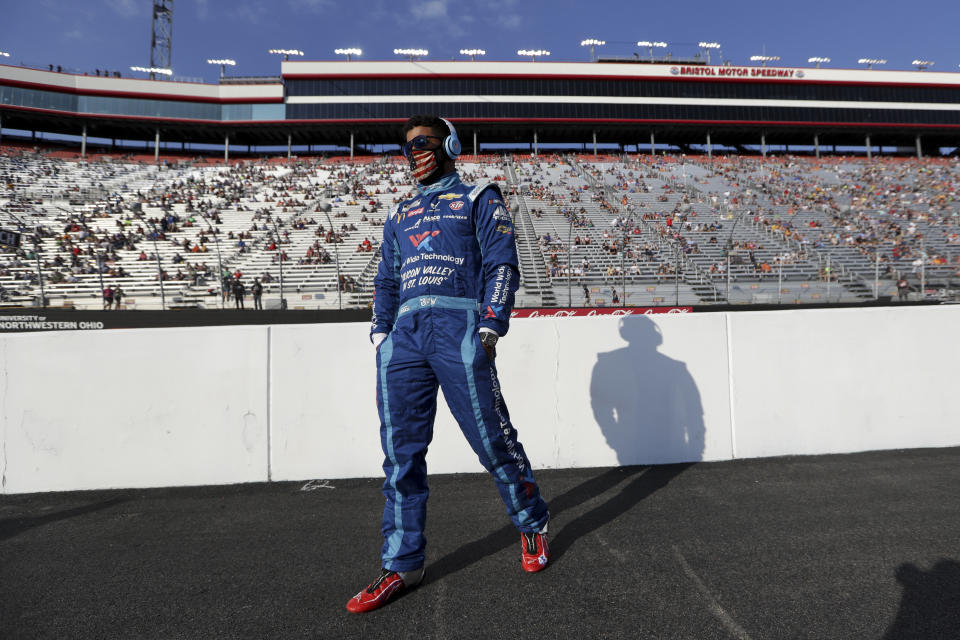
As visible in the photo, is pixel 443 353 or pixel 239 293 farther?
pixel 239 293

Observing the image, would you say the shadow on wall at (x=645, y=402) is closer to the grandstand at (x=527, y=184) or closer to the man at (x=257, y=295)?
the grandstand at (x=527, y=184)

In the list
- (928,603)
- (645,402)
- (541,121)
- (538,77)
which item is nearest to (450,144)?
(645,402)

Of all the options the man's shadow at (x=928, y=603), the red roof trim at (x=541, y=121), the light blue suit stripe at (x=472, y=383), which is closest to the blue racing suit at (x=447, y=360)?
the light blue suit stripe at (x=472, y=383)

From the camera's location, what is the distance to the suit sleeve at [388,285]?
246 centimetres

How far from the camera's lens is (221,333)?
356 centimetres

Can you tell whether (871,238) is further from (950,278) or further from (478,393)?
(478,393)

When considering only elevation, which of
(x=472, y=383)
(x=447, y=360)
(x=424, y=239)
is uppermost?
(x=424, y=239)

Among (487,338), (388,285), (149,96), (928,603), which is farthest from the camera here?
(149,96)

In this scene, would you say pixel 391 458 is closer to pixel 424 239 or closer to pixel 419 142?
pixel 424 239

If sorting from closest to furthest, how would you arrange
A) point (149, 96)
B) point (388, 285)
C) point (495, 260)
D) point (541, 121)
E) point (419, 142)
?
1. point (495, 260)
2. point (419, 142)
3. point (388, 285)
4. point (149, 96)
5. point (541, 121)

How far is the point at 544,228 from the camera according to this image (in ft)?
61.3

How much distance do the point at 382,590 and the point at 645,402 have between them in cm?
239

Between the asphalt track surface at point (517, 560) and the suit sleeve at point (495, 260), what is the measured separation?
3.72 ft

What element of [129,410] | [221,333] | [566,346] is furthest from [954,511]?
[129,410]
